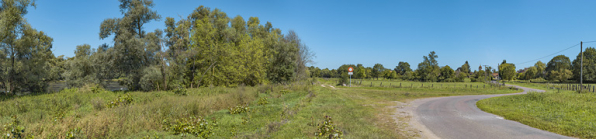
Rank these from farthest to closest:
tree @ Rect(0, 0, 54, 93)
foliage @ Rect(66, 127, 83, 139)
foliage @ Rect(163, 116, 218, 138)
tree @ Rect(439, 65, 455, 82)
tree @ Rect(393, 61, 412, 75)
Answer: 1. tree @ Rect(393, 61, 412, 75)
2. tree @ Rect(439, 65, 455, 82)
3. tree @ Rect(0, 0, 54, 93)
4. foliage @ Rect(163, 116, 218, 138)
5. foliage @ Rect(66, 127, 83, 139)

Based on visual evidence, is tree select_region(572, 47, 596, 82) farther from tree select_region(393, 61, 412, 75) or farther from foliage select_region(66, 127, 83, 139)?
foliage select_region(66, 127, 83, 139)

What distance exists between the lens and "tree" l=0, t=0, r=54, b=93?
62.8 ft

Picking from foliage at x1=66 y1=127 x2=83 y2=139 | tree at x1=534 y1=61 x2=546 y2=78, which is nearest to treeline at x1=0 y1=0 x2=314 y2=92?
foliage at x1=66 y1=127 x2=83 y2=139

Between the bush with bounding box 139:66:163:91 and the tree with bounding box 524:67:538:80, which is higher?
the tree with bounding box 524:67:538:80

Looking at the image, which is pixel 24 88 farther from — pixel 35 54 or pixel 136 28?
pixel 136 28

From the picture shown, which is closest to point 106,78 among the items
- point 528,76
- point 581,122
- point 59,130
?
point 59,130

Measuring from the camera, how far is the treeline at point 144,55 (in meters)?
20.9

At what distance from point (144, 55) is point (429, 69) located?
9358 centimetres

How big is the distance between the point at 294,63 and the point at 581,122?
1367 inches

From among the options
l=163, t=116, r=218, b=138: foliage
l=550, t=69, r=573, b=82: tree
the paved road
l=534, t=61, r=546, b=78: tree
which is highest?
l=534, t=61, r=546, b=78: tree

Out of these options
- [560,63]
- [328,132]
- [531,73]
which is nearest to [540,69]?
[531,73]

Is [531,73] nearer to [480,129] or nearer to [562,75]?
[562,75]

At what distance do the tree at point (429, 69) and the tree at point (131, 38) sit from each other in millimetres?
90091

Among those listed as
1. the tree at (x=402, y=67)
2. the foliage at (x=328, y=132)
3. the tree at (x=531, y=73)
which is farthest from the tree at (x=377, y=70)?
the foliage at (x=328, y=132)
